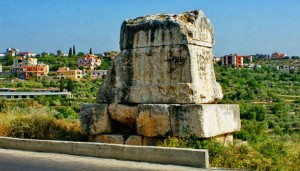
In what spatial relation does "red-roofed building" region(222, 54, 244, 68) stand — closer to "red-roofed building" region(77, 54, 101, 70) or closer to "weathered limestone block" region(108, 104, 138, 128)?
"red-roofed building" region(77, 54, 101, 70)

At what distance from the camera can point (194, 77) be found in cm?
794

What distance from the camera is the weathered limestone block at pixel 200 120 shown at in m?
7.46

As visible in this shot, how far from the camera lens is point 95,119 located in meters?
8.88

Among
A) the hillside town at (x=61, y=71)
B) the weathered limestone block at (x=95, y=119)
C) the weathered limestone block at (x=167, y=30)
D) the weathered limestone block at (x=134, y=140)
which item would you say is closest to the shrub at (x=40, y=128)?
the weathered limestone block at (x=95, y=119)

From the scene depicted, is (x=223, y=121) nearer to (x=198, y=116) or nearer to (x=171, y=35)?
(x=198, y=116)

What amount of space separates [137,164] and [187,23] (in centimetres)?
295

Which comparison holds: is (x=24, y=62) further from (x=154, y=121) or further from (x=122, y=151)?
(x=122, y=151)

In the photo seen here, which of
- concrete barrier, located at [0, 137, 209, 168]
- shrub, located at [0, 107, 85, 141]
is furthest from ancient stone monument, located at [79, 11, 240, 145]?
concrete barrier, located at [0, 137, 209, 168]

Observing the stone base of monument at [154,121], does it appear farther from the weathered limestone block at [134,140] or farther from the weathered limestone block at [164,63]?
the weathered limestone block at [164,63]

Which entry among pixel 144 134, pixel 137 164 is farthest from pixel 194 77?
pixel 137 164

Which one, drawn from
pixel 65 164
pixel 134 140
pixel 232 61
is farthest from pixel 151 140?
pixel 232 61

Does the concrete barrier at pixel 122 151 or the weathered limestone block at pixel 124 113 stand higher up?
the weathered limestone block at pixel 124 113

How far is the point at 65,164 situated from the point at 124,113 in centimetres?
177

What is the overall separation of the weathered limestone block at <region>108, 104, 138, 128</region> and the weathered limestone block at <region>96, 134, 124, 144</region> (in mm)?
346
